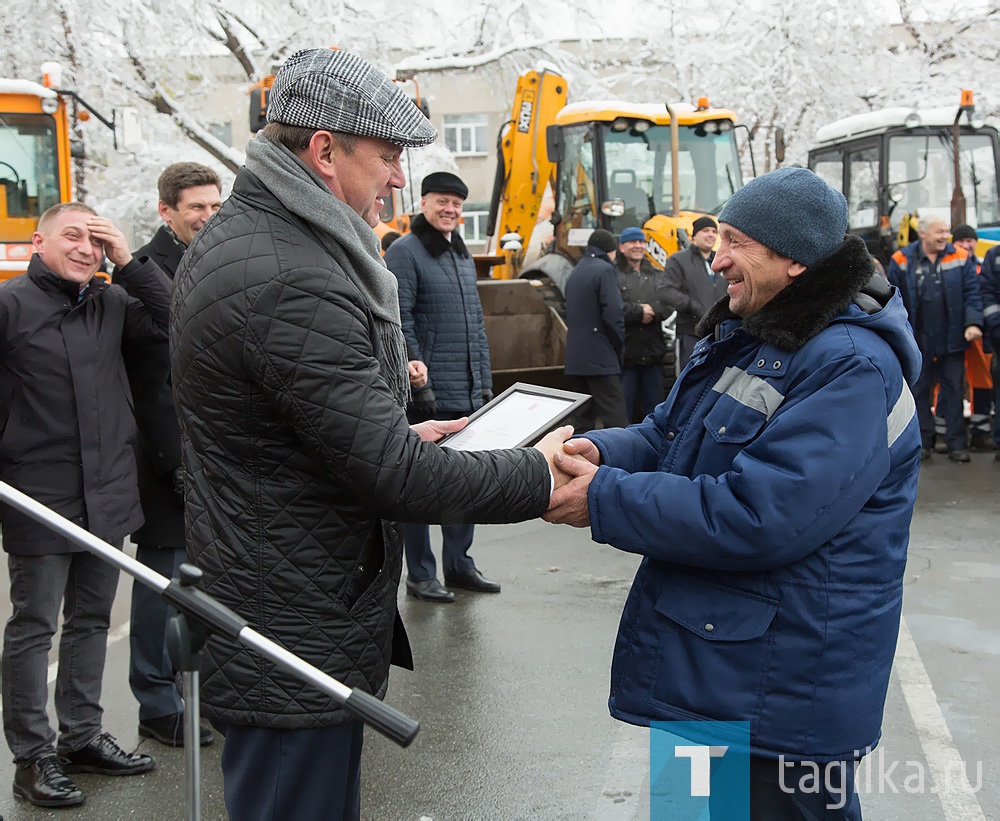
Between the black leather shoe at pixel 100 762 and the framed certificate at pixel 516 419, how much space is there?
2.08 m

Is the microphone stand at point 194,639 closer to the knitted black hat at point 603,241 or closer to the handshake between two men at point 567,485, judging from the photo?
the handshake between two men at point 567,485

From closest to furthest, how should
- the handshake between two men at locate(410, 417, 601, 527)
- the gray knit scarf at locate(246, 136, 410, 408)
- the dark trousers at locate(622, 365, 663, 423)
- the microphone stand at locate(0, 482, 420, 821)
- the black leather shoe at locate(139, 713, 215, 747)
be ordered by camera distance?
1. the microphone stand at locate(0, 482, 420, 821)
2. the gray knit scarf at locate(246, 136, 410, 408)
3. the handshake between two men at locate(410, 417, 601, 527)
4. the black leather shoe at locate(139, 713, 215, 747)
5. the dark trousers at locate(622, 365, 663, 423)

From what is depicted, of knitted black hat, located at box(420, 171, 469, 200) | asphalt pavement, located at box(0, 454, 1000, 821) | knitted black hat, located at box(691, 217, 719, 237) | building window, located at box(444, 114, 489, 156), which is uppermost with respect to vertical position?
building window, located at box(444, 114, 489, 156)

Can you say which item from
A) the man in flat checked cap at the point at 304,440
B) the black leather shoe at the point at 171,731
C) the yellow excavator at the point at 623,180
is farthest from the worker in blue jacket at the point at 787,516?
the yellow excavator at the point at 623,180

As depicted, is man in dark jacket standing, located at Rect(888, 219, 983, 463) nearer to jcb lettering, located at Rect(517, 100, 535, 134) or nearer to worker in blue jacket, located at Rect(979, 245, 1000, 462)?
worker in blue jacket, located at Rect(979, 245, 1000, 462)

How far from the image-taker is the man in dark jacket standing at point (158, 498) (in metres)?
4.23

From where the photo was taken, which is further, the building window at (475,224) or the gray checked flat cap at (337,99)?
the building window at (475,224)

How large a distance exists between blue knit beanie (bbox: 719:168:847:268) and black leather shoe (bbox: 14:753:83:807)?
300cm

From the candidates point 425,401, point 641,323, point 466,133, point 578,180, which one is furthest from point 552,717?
point 466,133

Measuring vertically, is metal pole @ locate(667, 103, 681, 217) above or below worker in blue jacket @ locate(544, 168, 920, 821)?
above

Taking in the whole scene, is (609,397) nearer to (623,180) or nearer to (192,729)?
(623,180)

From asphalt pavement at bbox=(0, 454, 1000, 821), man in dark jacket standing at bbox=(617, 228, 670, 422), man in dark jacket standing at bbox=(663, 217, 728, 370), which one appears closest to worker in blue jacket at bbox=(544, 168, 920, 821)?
asphalt pavement at bbox=(0, 454, 1000, 821)

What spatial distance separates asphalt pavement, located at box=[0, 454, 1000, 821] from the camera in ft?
12.3

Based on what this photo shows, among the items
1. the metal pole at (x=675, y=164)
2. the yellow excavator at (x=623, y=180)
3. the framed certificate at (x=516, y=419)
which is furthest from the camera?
the metal pole at (x=675, y=164)
